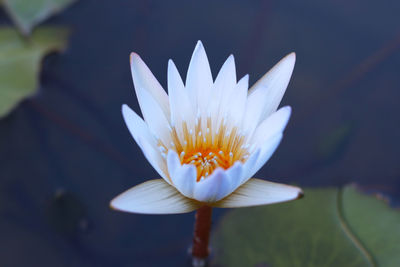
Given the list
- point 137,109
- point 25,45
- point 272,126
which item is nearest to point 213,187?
point 272,126

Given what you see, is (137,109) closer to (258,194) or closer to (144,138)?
(144,138)

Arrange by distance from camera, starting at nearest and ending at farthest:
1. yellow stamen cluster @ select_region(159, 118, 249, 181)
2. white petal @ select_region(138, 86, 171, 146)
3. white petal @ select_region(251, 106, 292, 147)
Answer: white petal @ select_region(251, 106, 292, 147) < white petal @ select_region(138, 86, 171, 146) < yellow stamen cluster @ select_region(159, 118, 249, 181)

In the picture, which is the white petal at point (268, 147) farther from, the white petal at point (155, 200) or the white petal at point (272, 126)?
the white petal at point (155, 200)

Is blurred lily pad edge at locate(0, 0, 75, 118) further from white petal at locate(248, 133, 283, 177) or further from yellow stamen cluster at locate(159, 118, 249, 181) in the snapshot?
white petal at locate(248, 133, 283, 177)

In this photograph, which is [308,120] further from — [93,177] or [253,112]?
[93,177]

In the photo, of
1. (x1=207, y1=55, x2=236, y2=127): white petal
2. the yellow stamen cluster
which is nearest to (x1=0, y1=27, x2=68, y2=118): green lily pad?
the yellow stamen cluster

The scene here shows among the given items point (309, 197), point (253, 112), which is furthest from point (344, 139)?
point (253, 112)
